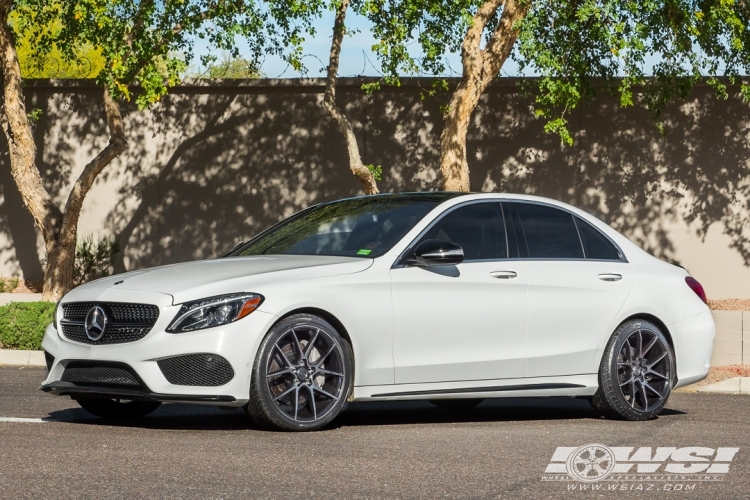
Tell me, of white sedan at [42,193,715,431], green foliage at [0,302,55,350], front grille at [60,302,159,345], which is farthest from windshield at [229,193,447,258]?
green foliage at [0,302,55,350]

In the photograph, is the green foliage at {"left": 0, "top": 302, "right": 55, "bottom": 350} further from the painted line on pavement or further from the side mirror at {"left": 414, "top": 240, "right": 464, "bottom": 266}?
the side mirror at {"left": 414, "top": 240, "right": 464, "bottom": 266}

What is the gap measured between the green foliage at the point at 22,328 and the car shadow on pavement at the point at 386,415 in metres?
4.86

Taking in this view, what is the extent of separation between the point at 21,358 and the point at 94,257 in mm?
7790

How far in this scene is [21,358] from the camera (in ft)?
44.9

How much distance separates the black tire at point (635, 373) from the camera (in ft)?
29.9

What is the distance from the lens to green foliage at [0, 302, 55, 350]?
13969 mm

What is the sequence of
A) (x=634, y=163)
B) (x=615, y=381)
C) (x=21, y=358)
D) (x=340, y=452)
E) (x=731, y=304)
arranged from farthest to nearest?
1. (x=634, y=163)
2. (x=731, y=304)
3. (x=21, y=358)
4. (x=615, y=381)
5. (x=340, y=452)

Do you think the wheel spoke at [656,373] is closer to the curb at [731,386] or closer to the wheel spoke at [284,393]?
the wheel spoke at [284,393]

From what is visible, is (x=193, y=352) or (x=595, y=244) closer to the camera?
(x=193, y=352)

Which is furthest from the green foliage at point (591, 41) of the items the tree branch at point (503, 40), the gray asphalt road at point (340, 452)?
the gray asphalt road at point (340, 452)

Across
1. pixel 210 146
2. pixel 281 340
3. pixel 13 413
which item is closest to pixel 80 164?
pixel 210 146

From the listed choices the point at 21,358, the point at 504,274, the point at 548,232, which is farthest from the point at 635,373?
the point at 21,358

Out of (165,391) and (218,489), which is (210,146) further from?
(218,489)

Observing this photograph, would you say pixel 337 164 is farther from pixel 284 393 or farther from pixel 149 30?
pixel 284 393
